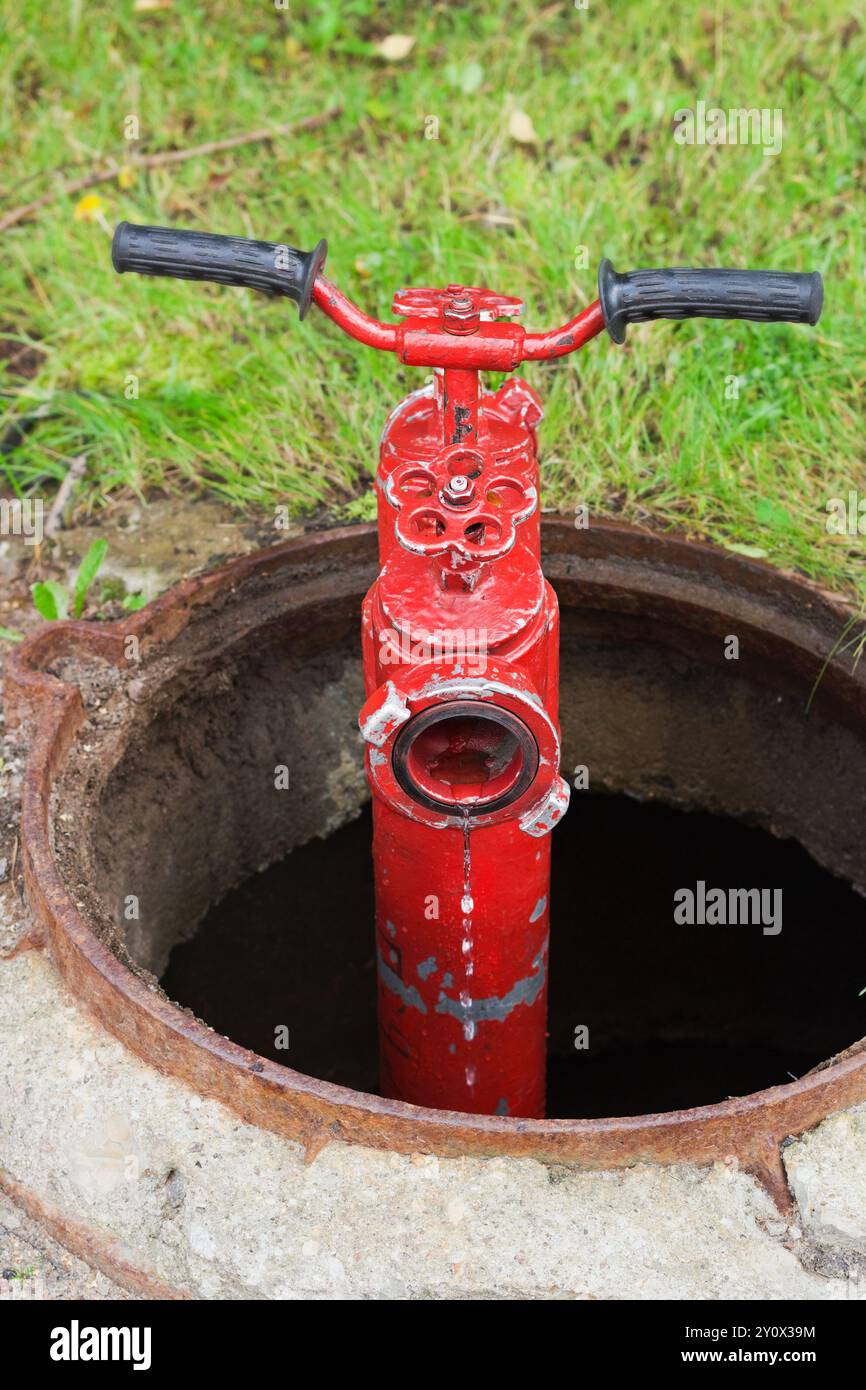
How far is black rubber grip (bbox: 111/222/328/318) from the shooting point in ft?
5.81

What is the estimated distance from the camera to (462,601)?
1872 mm

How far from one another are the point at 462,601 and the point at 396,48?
2.74 metres

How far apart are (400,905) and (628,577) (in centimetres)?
100

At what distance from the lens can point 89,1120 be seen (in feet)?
6.33

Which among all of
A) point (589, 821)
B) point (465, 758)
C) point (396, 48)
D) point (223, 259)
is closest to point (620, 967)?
point (589, 821)

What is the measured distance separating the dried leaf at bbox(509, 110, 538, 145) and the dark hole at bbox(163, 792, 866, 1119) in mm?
1727

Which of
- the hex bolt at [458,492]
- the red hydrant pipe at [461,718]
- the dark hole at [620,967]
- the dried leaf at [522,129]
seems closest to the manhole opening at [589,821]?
the dark hole at [620,967]

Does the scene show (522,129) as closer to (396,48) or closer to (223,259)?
(396,48)

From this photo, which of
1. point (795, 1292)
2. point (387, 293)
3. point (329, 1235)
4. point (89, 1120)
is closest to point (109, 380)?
point (387, 293)

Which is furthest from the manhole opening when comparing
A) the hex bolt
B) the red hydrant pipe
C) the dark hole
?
the hex bolt

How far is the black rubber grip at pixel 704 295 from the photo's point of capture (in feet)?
5.63

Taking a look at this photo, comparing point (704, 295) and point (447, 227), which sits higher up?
point (704, 295)

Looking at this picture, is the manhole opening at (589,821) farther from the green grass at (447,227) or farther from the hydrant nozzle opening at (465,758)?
the hydrant nozzle opening at (465,758)

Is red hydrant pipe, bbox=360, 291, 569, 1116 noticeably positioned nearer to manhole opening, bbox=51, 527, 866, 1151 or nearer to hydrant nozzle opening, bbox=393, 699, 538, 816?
hydrant nozzle opening, bbox=393, 699, 538, 816
